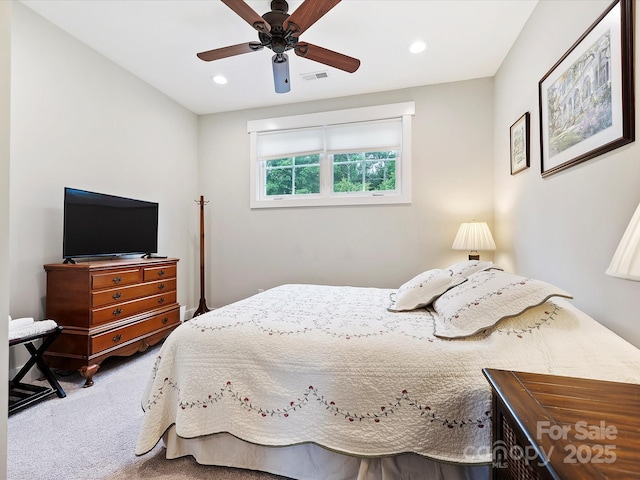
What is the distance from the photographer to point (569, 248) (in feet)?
5.76

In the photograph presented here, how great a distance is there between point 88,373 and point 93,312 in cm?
45

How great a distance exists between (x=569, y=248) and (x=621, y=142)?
2.20 feet

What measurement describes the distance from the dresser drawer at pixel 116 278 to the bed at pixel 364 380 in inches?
51.3

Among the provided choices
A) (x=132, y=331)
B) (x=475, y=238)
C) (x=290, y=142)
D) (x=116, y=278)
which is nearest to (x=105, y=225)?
(x=116, y=278)

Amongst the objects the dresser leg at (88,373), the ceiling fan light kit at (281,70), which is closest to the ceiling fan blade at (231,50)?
the ceiling fan light kit at (281,70)

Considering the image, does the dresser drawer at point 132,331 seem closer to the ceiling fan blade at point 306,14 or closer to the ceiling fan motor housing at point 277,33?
the ceiling fan motor housing at point 277,33

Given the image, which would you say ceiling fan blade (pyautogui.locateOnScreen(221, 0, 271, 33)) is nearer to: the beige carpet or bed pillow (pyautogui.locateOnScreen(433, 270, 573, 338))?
bed pillow (pyautogui.locateOnScreen(433, 270, 573, 338))

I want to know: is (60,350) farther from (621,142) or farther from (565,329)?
(621,142)

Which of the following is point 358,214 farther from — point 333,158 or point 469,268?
point 469,268

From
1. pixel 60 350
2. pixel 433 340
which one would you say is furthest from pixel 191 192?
pixel 433 340

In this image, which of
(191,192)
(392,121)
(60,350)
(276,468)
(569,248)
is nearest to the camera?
(276,468)

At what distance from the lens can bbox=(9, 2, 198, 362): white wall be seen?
2.28 metres

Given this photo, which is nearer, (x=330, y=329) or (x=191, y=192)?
(x=330, y=329)

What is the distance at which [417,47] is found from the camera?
276 cm
